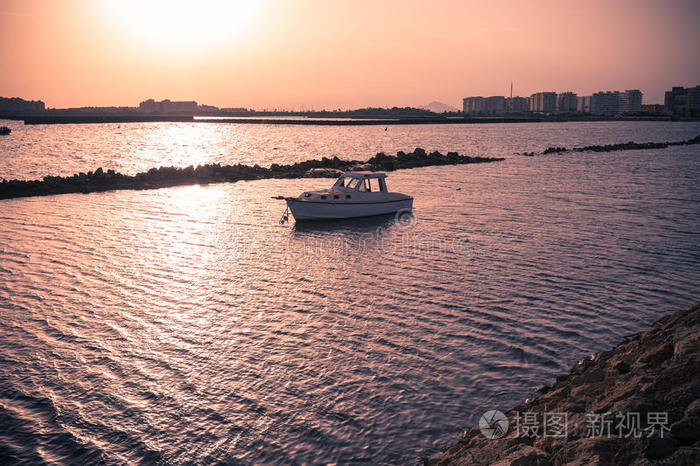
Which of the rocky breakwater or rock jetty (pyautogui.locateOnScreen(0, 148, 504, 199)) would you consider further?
rock jetty (pyautogui.locateOnScreen(0, 148, 504, 199))

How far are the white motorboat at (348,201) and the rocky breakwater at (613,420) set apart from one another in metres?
18.2

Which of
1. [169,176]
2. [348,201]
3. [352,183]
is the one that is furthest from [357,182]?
[169,176]

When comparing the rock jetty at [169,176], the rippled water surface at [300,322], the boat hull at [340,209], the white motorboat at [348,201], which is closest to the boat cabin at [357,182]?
the white motorboat at [348,201]

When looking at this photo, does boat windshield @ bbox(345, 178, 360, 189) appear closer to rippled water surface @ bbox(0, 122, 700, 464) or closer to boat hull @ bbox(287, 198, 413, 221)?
boat hull @ bbox(287, 198, 413, 221)

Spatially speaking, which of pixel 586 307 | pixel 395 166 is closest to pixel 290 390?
pixel 586 307

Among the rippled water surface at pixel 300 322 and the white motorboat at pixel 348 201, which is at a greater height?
the white motorboat at pixel 348 201

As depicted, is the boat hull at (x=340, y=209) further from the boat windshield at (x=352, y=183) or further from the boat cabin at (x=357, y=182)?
the boat windshield at (x=352, y=183)

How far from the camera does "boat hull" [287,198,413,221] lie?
2559cm

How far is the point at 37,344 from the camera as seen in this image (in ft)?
38.0

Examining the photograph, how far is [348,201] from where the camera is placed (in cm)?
2638

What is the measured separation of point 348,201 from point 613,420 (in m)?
20.8

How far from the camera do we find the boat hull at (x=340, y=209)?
84.0 feet

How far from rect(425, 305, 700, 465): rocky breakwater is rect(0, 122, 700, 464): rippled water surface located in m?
0.92
